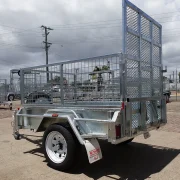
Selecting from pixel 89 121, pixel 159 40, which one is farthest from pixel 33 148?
pixel 159 40

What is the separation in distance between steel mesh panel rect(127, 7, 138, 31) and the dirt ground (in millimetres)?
2713

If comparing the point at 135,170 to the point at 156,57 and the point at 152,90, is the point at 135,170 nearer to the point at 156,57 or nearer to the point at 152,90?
the point at 152,90

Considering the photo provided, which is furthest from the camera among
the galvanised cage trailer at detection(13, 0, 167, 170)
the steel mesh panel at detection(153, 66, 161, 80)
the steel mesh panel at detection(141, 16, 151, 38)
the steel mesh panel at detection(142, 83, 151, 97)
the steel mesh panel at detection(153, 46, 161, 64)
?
the steel mesh panel at detection(153, 46, 161, 64)

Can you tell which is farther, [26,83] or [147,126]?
[26,83]

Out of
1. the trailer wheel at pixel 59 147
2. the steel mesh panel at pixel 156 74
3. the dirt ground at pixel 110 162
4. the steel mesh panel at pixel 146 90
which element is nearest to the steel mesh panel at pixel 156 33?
the steel mesh panel at pixel 156 74

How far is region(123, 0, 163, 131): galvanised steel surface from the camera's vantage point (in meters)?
4.79

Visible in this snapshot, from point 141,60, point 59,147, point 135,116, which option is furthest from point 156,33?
point 59,147

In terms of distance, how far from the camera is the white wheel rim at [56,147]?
4.96m

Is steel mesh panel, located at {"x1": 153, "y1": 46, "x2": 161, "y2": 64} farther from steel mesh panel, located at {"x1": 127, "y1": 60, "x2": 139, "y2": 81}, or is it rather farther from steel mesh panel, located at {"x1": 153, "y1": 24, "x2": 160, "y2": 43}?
steel mesh panel, located at {"x1": 127, "y1": 60, "x2": 139, "y2": 81}

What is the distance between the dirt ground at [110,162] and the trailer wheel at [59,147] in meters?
0.17

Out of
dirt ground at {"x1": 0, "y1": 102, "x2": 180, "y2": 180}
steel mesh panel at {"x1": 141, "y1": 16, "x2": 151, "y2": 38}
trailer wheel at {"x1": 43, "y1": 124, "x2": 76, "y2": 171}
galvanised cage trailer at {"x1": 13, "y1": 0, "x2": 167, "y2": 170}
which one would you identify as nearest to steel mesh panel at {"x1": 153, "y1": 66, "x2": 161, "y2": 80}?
galvanised cage trailer at {"x1": 13, "y1": 0, "x2": 167, "y2": 170}

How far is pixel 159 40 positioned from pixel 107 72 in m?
2.10

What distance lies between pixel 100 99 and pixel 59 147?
3.98 feet

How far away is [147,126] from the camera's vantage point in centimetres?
532
